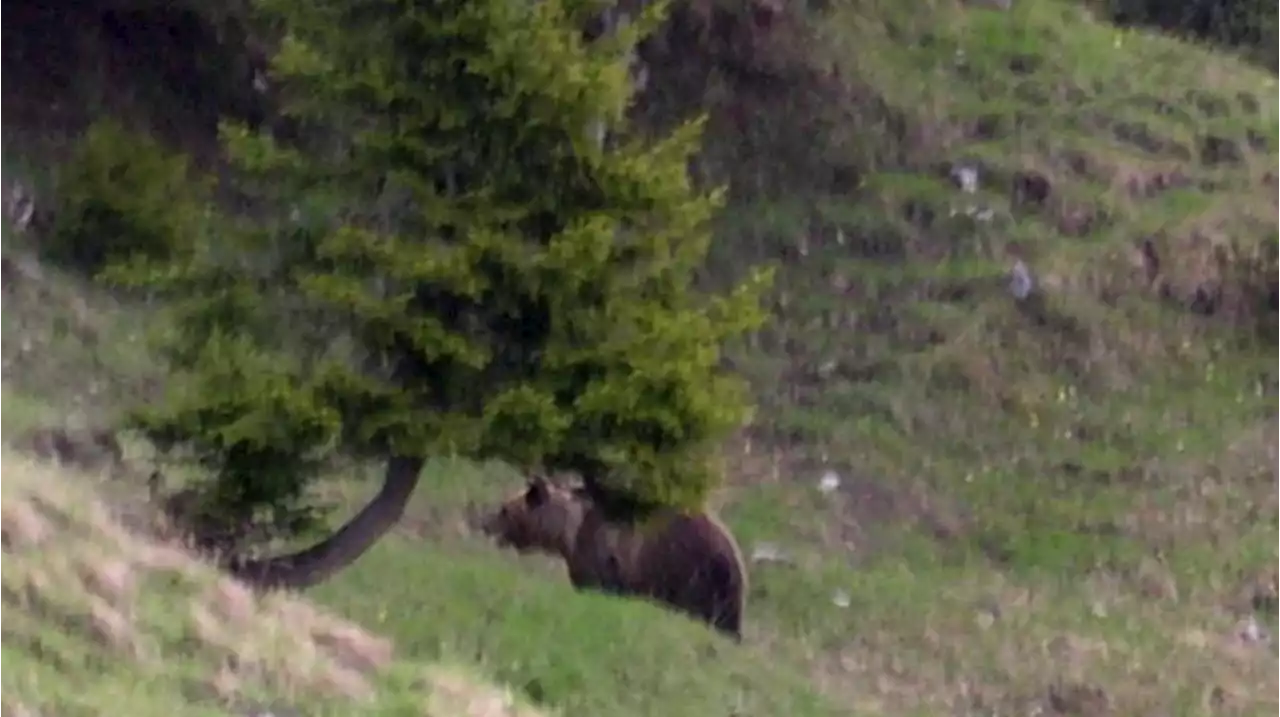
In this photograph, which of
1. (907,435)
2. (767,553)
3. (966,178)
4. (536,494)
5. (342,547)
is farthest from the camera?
(966,178)

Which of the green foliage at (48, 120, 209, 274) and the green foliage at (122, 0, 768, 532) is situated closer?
the green foliage at (122, 0, 768, 532)

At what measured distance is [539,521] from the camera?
38.7ft

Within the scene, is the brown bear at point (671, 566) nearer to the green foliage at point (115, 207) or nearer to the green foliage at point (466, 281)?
the green foliage at point (466, 281)

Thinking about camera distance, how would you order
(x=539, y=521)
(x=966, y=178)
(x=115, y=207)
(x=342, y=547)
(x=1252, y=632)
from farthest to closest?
(x=966, y=178), (x=115, y=207), (x=1252, y=632), (x=539, y=521), (x=342, y=547)

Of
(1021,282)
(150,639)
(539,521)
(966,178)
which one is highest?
(150,639)

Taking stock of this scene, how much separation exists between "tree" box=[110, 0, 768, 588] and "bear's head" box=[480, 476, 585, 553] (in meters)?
3.00

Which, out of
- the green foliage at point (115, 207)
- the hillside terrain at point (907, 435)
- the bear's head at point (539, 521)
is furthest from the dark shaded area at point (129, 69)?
the bear's head at point (539, 521)

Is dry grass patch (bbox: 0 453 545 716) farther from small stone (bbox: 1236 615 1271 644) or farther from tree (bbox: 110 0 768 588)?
small stone (bbox: 1236 615 1271 644)

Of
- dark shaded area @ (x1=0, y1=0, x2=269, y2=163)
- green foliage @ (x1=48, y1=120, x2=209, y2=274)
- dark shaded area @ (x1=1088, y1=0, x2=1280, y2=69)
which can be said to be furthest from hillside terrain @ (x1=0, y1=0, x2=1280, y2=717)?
dark shaded area @ (x1=1088, y1=0, x2=1280, y2=69)

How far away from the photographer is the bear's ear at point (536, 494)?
10980mm

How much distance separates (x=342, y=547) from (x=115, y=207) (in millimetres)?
6289

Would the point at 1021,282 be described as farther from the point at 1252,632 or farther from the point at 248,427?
the point at 248,427

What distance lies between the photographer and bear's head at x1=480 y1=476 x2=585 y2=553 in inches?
456

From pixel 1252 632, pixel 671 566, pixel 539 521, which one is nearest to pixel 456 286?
pixel 671 566
